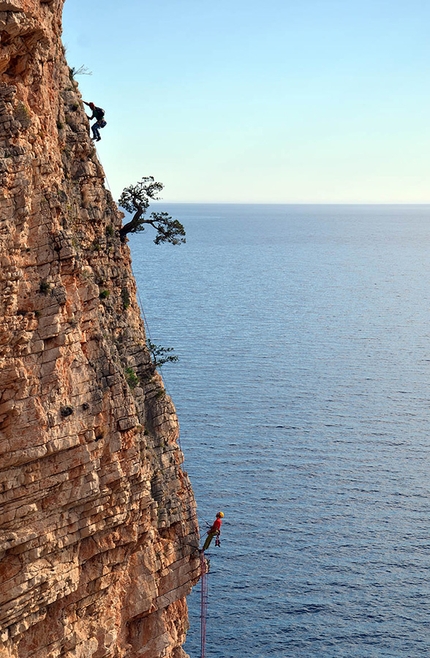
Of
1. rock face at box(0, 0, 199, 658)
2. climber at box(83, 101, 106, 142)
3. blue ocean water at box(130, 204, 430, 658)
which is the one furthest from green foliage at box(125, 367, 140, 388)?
blue ocean water at box(130, 204, 430, 658)

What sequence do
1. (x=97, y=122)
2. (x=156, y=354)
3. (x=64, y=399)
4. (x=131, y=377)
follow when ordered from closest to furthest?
(x=64, y=399)
(x=131, y=377)
(x=97, y=122)
(x=156, y=354)

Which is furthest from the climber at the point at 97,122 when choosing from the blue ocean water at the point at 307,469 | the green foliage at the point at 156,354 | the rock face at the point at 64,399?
the blue ocean water at the point at 307,469

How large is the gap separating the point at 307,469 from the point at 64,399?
50.2 meters

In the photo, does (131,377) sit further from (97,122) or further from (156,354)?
(97,122)

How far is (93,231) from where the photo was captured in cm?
2327

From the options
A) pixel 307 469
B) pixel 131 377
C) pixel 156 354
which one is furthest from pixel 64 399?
pixel 307 469

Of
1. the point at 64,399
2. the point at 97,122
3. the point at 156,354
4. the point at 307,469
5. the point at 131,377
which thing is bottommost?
the point at 307,469

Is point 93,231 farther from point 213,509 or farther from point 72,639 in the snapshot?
point 213,509

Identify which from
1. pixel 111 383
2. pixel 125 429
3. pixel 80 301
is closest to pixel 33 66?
pixel 80 301

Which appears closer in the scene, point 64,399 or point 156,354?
point 64,399

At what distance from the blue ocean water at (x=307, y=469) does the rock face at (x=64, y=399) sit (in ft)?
84.5

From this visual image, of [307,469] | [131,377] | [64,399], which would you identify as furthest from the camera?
[307,469]

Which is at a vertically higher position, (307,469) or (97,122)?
(97,122)

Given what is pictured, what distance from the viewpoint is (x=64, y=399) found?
1956 cm
